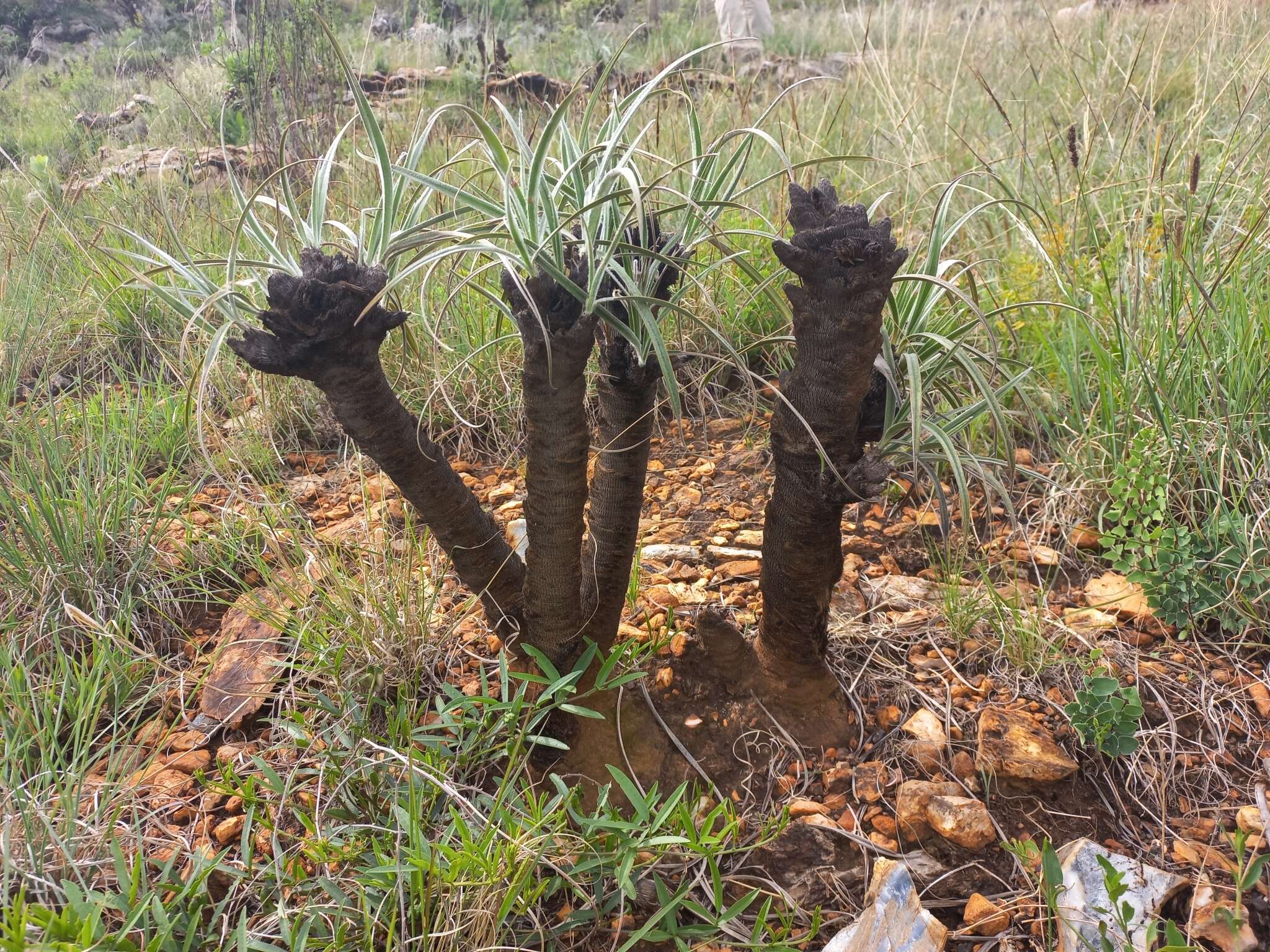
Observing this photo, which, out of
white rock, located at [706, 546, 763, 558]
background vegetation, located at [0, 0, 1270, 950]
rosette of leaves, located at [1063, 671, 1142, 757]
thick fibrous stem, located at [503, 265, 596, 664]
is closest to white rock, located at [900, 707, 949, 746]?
rosette of leaves, located at [1063, 671, 1142, 757]

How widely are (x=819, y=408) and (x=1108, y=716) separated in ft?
2.34

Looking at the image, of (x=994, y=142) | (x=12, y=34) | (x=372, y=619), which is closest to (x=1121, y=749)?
(x=372, y=619)

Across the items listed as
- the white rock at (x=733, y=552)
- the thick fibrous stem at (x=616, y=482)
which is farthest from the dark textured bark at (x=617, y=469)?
the white rock at (x=733, y=552)

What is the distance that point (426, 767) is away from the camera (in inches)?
49.0

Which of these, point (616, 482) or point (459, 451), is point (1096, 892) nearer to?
point (616, 482)

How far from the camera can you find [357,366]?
3.53 ft

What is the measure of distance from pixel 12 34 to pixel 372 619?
1508 centimetres

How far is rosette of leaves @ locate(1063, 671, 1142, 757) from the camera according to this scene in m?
1.31

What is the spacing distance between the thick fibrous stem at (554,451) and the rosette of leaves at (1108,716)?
0.83 meters

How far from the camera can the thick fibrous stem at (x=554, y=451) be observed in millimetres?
1049

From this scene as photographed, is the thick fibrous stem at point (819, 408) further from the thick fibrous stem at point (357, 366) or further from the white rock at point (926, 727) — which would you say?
the thick fibrous stem at point (357, 366)

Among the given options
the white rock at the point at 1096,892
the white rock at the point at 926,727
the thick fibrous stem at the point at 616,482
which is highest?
the thick fibrous stem at the point at 616,482

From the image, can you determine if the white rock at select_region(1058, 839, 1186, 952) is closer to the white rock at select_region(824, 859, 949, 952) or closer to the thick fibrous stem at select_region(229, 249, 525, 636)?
the white rock at select_region(824, 859, 949, 952)

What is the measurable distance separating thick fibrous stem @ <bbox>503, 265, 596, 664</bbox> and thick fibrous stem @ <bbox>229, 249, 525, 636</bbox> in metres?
0.12
